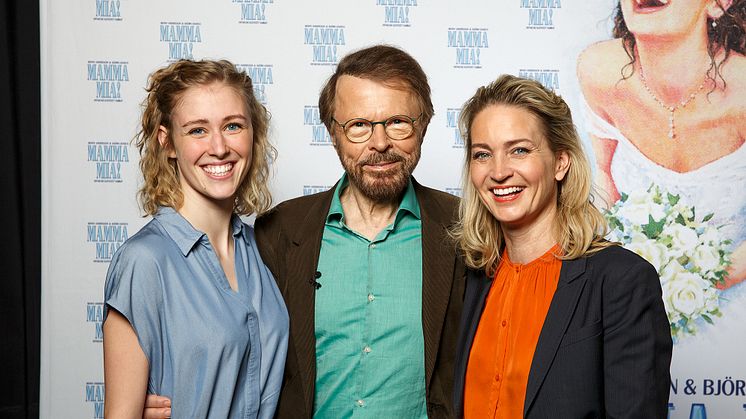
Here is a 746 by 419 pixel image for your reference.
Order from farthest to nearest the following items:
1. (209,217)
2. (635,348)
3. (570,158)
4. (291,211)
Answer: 1. (291,211)
2. (209,217)
3. (570,158)
4. (635,348)

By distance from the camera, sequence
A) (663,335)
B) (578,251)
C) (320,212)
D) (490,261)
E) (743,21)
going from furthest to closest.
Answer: (743,21) < (320,212) < (490,261) < (578,251) < (663,335)

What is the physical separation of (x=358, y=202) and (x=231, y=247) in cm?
44

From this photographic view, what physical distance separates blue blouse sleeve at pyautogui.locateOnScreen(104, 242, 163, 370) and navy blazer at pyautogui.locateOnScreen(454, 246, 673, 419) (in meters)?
0.96

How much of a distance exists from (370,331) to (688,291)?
2233 millimetres

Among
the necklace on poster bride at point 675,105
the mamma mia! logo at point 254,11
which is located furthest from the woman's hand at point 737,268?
the mamma mia! logo at point 254,11

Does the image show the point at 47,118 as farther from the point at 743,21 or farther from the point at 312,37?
the point at 743,21

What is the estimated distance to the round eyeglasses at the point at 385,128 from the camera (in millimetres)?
2508

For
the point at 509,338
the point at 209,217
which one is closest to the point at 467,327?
the point at 509,338

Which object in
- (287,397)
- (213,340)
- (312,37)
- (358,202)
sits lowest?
(287,397)

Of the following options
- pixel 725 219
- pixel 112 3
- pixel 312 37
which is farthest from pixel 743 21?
pixel 112 3

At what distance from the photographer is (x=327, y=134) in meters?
3.93

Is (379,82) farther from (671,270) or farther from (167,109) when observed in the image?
(671,270)

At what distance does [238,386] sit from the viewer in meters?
2.17

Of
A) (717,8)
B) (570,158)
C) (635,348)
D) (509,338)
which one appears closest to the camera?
(635,348)
